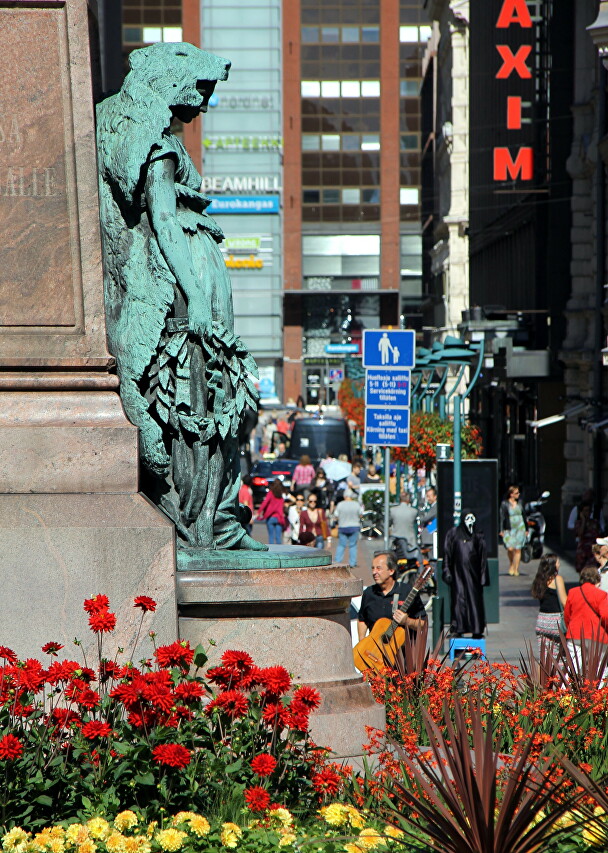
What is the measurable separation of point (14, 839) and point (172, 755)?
52 cm

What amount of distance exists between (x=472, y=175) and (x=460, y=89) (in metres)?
7.90

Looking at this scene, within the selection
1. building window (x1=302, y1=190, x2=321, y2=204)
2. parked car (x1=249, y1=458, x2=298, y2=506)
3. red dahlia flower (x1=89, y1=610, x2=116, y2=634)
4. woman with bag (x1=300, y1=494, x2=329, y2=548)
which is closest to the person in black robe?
woman with bag (x1=300, y1=494, x2=329, y2=548)

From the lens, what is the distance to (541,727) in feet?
21.4

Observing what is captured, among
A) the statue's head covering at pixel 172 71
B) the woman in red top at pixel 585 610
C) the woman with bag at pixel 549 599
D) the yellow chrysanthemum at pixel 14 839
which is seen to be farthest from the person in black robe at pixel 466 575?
the yellow chrysanthemum at pixel 14 839

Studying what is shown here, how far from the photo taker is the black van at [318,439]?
157 ft

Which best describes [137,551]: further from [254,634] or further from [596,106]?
[596,106]

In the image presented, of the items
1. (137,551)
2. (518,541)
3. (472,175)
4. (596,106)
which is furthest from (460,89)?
(137,551)

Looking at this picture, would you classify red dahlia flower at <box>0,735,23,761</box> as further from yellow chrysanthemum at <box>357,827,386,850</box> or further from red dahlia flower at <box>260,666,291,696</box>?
yellow chrysanthemum at <box>357,827,386,850</box>

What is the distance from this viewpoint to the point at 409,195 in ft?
390

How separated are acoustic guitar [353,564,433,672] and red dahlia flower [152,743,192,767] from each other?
3210 mm

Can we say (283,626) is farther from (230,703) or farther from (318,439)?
(318,439)

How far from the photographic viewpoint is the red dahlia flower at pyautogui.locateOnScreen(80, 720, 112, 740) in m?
4.69

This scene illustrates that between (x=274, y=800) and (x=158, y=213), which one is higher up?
(x=158, y=213)

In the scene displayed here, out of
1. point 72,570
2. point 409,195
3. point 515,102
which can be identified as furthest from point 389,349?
point 409,195
